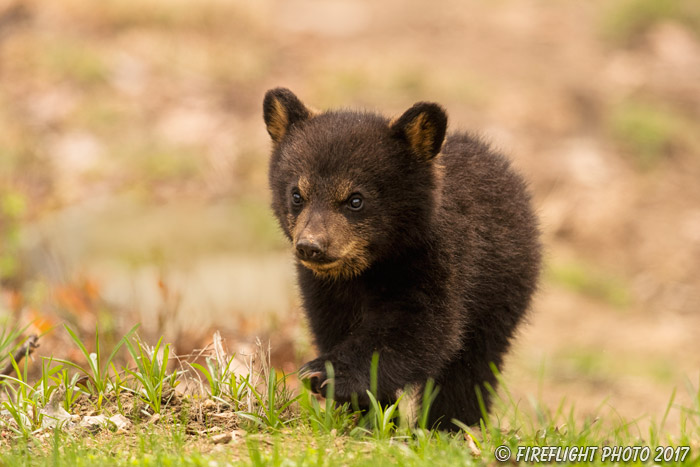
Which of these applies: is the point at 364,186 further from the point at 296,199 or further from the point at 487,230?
the point at 487,230

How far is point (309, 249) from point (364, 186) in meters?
0.53

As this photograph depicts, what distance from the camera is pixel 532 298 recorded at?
607 centimetres

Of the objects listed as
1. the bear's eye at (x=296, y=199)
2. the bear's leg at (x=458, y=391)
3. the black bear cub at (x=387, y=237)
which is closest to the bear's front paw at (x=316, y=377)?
the black bear cub at (x=387, y=237)

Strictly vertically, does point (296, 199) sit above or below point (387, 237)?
above

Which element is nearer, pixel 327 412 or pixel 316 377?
pixel 327 412

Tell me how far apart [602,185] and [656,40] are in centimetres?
484

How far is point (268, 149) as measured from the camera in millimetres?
13141

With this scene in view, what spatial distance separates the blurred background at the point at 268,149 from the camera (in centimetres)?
927

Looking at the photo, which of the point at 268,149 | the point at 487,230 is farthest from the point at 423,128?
the point at 268,149

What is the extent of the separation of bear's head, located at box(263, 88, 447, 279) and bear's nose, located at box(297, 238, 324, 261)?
0.06 metres

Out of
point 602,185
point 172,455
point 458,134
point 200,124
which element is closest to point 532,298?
point 458,134

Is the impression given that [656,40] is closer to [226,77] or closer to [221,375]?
[226,77]

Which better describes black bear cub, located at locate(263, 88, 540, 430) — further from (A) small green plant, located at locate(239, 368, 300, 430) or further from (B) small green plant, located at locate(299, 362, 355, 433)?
(A) small green plant, located at locate(239, 368, 300, 430)

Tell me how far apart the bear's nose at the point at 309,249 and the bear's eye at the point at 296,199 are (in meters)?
0.42
